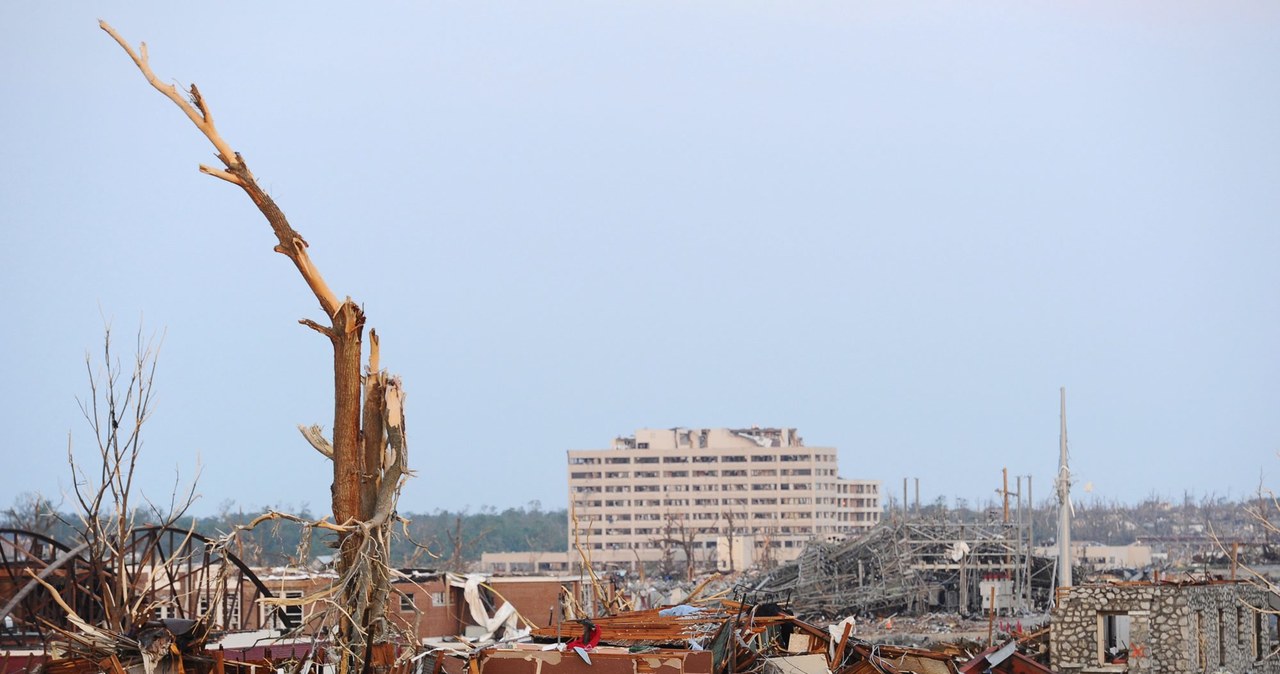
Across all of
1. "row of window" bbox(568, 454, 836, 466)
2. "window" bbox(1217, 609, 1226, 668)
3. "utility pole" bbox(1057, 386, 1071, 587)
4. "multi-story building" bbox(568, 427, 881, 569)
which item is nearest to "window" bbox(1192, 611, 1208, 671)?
"window" bbox(1217, 609, 1226, 668)

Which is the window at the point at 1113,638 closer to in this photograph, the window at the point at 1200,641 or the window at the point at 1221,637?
the window at the point at 1200,641

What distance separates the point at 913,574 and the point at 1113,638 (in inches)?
842

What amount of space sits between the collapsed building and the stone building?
18587 mm

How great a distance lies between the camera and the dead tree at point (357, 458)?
33.6 feet

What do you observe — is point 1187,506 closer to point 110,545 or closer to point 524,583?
point 524,583

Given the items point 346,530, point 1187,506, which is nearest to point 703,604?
point 346,530

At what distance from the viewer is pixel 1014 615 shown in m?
43.6

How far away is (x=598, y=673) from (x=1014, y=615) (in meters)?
33.6

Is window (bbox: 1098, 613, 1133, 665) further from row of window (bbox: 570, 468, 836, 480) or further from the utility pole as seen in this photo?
row of window (bbox: 570, 468, 836, 480)

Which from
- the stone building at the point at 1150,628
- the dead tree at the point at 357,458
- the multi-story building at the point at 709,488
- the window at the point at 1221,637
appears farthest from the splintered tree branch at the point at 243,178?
the multi-story building at the point at 709,488

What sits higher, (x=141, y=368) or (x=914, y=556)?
(x=141, y=368)

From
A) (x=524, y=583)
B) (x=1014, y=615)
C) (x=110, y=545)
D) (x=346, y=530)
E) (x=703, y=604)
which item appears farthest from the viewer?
(x=1014, y=615)

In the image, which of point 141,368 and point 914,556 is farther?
point 914,556

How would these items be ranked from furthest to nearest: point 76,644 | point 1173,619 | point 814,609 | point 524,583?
point 814,609 < point 524,583 < point 1173,619 < point 76,644
